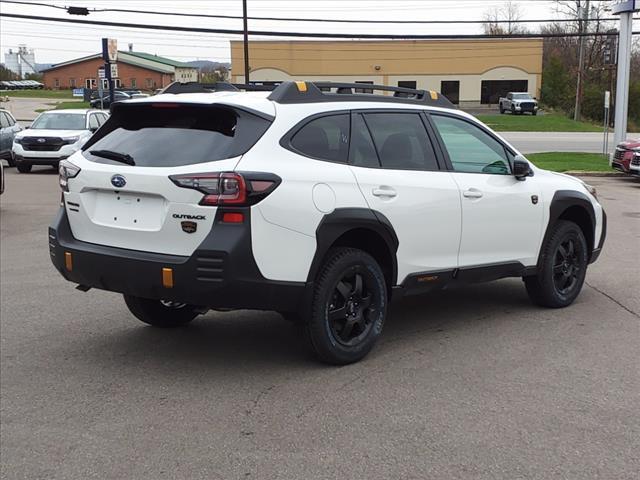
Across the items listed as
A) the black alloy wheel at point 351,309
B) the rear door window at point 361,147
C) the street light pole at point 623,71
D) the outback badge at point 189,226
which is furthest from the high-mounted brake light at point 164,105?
the street light pole at point 623,71

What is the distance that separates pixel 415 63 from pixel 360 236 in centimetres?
6622

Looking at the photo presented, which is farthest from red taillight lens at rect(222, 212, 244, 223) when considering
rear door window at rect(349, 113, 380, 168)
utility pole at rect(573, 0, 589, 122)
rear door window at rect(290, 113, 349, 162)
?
utility pole at rect(573, 0, 589, 122)

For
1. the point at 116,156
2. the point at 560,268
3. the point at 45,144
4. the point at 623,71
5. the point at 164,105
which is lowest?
the point at 560,268

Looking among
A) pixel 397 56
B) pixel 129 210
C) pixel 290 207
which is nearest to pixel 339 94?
pixel 290 207

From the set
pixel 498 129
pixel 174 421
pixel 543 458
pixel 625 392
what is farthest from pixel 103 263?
pixel 498 129

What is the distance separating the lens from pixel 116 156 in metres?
5.01

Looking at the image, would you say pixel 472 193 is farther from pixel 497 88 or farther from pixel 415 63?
pixel 497 88

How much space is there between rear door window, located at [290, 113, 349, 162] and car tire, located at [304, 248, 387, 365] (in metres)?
0.65

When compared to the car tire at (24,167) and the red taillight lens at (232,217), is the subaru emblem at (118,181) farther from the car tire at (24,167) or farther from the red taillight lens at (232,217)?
the car tire at (24,167)

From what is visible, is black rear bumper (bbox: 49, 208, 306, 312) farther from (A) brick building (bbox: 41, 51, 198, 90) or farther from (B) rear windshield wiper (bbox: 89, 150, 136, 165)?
(A) brick building (bbox: 41, 51, 198, 90)

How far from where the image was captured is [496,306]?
22.8 ft

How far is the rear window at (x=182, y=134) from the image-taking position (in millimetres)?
4727

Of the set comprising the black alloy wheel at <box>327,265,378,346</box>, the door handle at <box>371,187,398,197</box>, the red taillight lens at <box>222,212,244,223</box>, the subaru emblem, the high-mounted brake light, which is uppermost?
Result: the high-mounted brake light

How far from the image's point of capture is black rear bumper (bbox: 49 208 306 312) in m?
4.51
